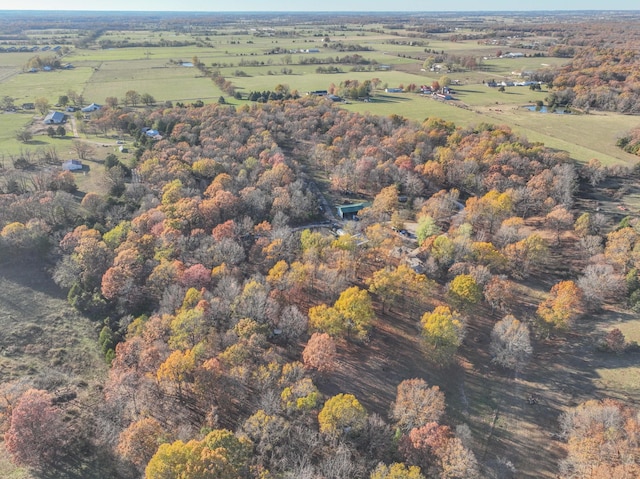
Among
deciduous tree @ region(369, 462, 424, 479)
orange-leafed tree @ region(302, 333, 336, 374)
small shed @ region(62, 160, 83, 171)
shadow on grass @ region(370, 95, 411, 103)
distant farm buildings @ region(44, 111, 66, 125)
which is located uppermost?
shadow on grass @ region(370, 95, 411, 103)

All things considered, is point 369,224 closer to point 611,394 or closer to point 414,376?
point 414,376

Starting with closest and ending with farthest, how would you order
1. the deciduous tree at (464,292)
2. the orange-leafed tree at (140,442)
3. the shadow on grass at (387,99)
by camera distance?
the orange-leafed tree at (140,442)
the deciduous tree at (464,292)
the shadow on grass at (387,99)

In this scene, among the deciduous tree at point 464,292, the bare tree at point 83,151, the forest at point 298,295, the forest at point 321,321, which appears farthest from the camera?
the bare tree at point 83,151

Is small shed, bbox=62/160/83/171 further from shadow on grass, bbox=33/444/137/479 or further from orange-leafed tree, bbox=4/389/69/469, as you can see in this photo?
shadow on grass, bbox=33/444/137/479

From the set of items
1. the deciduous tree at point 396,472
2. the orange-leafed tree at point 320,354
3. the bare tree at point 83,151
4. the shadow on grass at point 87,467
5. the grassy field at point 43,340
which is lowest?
the shadow on grass at point 87,467

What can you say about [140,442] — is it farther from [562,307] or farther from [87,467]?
[562,307]

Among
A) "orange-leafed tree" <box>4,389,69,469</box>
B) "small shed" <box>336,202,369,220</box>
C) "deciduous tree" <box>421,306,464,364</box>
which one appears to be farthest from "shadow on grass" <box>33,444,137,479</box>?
"small shed" <box>336,202,369,220</box>

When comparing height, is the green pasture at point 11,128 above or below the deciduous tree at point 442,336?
above

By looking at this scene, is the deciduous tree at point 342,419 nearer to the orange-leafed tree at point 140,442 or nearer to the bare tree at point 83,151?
the orange-leafed tree at point 140,442

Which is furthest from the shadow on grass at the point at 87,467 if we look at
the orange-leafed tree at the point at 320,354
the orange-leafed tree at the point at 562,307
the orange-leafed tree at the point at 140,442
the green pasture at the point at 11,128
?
the green pasture at the point at 11,128
